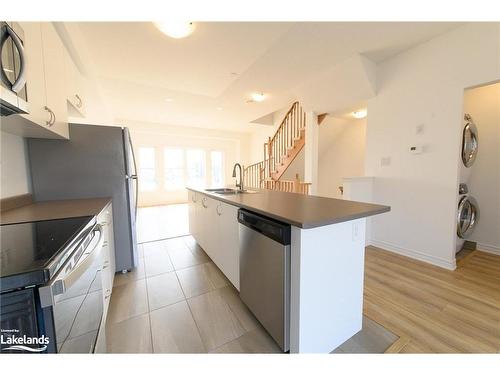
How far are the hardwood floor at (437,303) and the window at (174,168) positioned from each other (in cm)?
635

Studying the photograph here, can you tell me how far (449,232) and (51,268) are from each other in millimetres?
3375

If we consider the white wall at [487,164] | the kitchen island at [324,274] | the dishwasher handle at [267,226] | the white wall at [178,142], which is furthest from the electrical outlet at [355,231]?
the white wall at [178,142]

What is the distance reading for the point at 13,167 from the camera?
5.09 feet

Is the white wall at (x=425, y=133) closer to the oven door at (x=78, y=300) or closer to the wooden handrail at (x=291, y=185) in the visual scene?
the wooden handrail at (x=291, y=185)

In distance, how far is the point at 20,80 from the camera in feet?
3.05

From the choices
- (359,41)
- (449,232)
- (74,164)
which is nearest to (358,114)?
(359,41)

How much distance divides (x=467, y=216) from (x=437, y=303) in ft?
5.16

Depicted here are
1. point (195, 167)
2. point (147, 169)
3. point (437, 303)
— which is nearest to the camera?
point (437, 303)

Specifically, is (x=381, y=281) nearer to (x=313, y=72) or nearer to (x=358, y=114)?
(x=313, y=72)

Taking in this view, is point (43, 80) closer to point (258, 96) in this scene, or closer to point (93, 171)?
point (93, 171)

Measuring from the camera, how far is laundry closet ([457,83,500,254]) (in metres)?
2.58

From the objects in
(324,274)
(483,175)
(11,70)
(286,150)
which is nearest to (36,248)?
(11,70)

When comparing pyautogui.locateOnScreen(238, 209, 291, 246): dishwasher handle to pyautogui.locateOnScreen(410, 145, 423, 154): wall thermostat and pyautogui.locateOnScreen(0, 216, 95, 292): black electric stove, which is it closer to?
pyautogui.locateOnScreen(0, 216, 95, 292): black electric stove

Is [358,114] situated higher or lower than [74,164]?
higher
